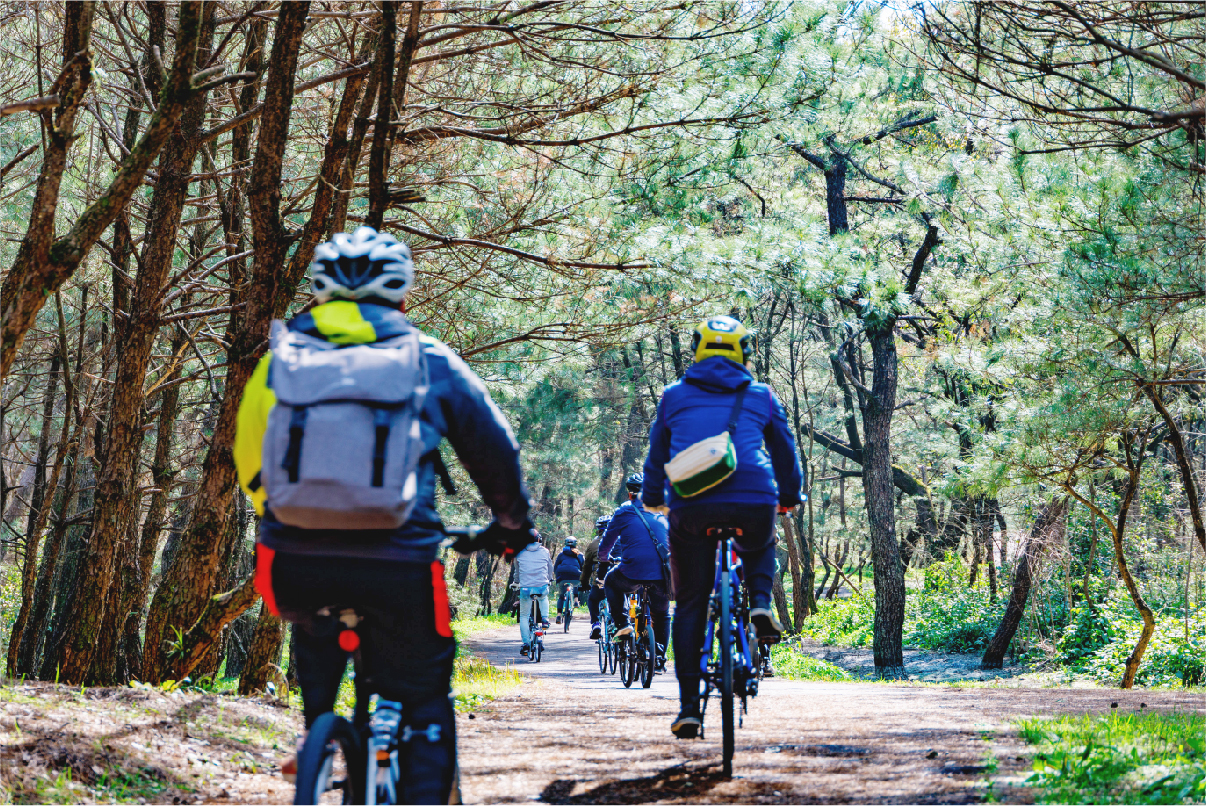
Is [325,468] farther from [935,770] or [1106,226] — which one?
[1106,226]

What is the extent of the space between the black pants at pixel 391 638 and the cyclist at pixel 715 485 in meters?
2.24

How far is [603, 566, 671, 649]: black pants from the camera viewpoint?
9688 millimetres

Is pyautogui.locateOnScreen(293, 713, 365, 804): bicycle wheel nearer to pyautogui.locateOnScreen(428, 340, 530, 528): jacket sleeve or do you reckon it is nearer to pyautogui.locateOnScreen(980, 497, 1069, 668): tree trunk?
pyautogui.locateOnScreen(428, 340, 530, 528): jacket sleeve

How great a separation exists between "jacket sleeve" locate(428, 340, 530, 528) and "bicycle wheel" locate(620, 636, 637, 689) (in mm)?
7348

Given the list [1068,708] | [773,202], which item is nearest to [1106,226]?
[1068,708]

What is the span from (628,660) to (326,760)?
8.15 m

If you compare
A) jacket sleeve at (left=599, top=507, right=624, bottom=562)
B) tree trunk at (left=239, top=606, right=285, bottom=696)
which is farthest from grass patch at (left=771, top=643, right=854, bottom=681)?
tree trunk at (left=239, top=606, right=285, bottom=696)

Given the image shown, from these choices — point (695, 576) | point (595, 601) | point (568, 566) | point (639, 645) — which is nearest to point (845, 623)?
point (568, 566)

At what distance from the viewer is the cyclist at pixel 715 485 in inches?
185

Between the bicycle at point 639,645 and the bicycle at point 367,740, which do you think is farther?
the bicycle at point 639,645

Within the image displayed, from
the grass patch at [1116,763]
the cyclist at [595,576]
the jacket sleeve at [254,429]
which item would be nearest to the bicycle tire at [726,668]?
the grass patch at [1116,763]

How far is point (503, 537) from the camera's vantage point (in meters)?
2.91

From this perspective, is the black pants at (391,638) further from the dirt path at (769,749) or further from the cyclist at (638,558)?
the cyclist at (638,558)

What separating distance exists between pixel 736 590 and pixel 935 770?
1.19 metres
